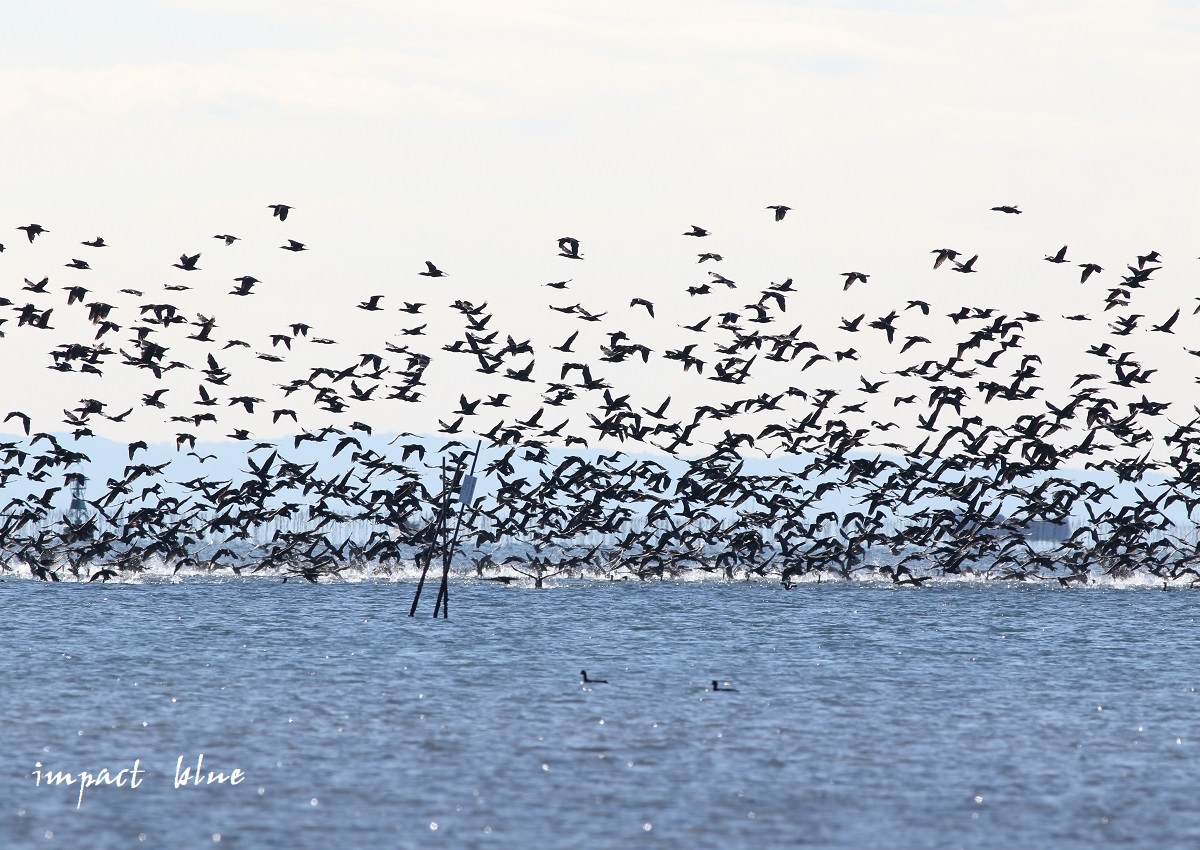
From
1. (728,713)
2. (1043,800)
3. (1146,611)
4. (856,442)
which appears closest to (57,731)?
(728,713)

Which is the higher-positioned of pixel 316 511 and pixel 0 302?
pixel 0 302

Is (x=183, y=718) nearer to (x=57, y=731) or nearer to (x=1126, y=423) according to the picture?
(x=57, y=731)

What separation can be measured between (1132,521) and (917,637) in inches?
868

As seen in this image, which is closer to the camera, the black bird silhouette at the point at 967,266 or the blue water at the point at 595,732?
the blue water at the point at 595,732

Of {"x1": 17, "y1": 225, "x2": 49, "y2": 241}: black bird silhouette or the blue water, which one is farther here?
{"x1": 17, "y1": 225, "x2": 49, "y2": 241}: black bird silhouette

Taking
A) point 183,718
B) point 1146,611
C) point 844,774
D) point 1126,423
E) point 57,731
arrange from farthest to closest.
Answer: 1. point 1146,611
2. point 1126,423
3. point 183,718
4. point 57,731
5. point 844,774

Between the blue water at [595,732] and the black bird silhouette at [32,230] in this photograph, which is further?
the black bird silhouette at [32,230]

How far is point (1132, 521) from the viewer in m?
68.4

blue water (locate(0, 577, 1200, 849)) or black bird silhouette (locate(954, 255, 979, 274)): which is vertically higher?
black bird silhouette (locate(954, 255, 979, 274))

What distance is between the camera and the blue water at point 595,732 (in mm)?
21250

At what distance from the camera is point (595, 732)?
28.7 meters

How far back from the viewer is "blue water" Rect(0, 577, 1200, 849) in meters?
21.2

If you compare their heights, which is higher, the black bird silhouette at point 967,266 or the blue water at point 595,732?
the black bird silhouette at point 967,266

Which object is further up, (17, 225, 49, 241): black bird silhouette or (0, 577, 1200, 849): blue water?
(17, 225, 49, 241): black bird silhouette
